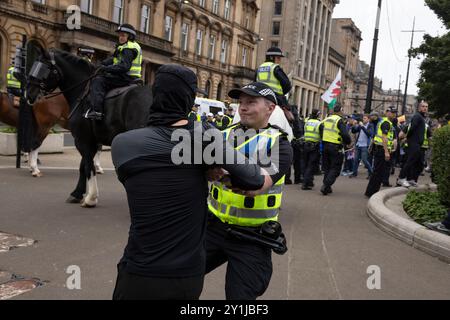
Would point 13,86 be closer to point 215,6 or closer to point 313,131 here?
point 313,131

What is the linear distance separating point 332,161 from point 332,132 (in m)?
0.70

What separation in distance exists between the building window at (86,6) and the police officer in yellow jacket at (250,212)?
31.3 metres

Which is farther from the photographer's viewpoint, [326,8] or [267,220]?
[326,8]

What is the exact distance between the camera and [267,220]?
2.90 metres

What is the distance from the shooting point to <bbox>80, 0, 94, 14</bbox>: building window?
31.0 meters

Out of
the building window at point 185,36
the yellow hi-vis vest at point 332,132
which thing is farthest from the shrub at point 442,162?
the building window at point 185,36

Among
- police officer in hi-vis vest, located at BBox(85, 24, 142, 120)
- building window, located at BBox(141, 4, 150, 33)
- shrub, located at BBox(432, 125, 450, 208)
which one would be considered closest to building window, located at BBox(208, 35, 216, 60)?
building window, located at BBox(141, 4, 150, 33)

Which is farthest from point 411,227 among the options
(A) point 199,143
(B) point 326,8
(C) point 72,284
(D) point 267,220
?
(B) point 326,8

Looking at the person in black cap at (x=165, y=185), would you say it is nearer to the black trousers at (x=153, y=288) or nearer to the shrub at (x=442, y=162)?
the black trousers at (x=153, y=288)

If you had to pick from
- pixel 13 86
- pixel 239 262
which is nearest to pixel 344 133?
pixel 239 262

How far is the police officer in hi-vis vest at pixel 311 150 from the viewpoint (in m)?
11.1

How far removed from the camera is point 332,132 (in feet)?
34.4
